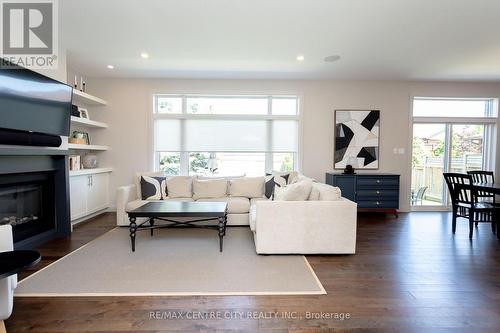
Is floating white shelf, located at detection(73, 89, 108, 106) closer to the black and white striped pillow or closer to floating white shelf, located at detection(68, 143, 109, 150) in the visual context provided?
floating white shelf, located at detection(68, 143, 109, 150)

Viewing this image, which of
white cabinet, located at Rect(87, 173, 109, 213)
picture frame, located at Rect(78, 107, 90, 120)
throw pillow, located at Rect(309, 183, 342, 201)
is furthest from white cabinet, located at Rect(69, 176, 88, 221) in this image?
throw pillow, located at Rect(309, 183, 342, 201)

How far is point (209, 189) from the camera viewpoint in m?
4.18

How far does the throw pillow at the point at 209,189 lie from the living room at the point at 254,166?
0.13ft

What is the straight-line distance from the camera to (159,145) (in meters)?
4.95

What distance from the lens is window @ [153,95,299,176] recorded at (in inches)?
194

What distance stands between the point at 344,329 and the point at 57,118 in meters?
3.81

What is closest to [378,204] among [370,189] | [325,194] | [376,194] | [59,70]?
[376,194]

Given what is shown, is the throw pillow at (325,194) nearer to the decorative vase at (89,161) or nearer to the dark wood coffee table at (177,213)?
the dark wood coffee table at (177,213)

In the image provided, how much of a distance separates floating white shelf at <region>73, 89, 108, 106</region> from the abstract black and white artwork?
464 centimetres

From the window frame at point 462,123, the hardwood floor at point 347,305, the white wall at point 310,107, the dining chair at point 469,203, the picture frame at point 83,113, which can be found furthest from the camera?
the window frame at point 462,123

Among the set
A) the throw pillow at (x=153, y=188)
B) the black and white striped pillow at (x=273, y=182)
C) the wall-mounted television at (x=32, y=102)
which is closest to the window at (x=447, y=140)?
the black and white striped pillow at (x=273, y=182)

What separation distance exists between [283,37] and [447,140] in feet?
14.2

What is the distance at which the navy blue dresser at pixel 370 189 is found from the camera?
181 inches

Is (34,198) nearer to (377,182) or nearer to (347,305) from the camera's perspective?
(347,305)
